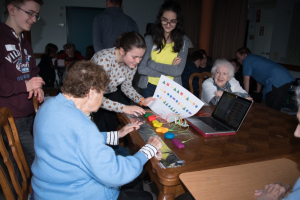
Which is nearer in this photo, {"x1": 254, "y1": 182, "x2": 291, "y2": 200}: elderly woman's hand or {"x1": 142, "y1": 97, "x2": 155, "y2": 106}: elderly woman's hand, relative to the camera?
{"x1": 254, "y1": 182, "x2": 291, "y2": 200}: elderly woman's hand

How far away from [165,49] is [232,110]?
88cm

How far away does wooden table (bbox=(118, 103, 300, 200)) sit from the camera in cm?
91

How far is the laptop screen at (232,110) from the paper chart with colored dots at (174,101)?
168mm

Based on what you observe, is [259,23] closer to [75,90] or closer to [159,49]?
[159,49]

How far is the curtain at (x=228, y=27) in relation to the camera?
5.64 m

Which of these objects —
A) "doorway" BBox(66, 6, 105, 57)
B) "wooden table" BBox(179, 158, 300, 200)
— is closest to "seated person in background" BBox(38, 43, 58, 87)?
"doorway" BBox(66, 6, 105, 57)

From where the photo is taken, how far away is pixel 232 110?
136 centimetres

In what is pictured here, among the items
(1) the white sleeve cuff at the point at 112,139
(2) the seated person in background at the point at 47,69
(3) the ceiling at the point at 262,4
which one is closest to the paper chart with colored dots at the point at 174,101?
(1) the white sleeve cuff at the point at 112,139

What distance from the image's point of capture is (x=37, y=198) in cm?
88

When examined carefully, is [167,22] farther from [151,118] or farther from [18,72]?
[18,72]

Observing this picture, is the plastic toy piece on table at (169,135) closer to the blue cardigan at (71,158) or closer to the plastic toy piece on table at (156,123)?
the plastic toy piece on table at (156,123)

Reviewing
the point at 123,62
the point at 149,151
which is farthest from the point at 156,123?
the point at 123,62

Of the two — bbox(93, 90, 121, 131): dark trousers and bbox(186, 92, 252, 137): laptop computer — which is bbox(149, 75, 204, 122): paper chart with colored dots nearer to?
bbox(186, 92, 252, 137): laptop computer

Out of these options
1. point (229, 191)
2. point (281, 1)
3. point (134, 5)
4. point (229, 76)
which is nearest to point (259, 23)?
point (281, 1)
